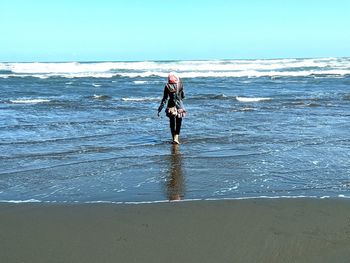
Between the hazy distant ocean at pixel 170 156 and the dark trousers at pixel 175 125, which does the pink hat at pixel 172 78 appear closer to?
the dark trousers at pixel 175 125

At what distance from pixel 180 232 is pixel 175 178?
2.30 m

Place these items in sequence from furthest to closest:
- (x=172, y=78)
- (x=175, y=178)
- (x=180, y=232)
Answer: (x=172, y=78) → (x=175, y=178) → (x=180, y=232)

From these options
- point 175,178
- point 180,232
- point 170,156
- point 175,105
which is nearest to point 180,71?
point 175,105

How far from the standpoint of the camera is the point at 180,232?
458 centimetres

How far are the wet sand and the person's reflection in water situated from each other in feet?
1.49

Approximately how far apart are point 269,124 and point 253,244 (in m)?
8.98

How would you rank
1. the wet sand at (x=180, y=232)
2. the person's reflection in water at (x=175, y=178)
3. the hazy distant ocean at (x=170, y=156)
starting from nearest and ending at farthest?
the wet sand at (x=180, y=232)
the person's reflection in water at (x=175, y=178)
the hazy distant ocean at (x=170, y=156)

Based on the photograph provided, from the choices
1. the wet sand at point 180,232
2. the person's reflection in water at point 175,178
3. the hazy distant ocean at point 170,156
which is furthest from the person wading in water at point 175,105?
the wet sand at point 180,232

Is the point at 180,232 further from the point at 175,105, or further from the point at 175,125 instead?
the point at 175,105

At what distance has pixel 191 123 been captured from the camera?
13.3m

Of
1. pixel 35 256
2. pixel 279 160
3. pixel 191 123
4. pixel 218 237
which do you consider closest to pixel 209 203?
pixel 218 237

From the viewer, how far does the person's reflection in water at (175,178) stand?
598cm

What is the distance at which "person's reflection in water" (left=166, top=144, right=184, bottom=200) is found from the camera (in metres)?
5.98

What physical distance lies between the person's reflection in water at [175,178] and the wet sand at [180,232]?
17.8 inches
